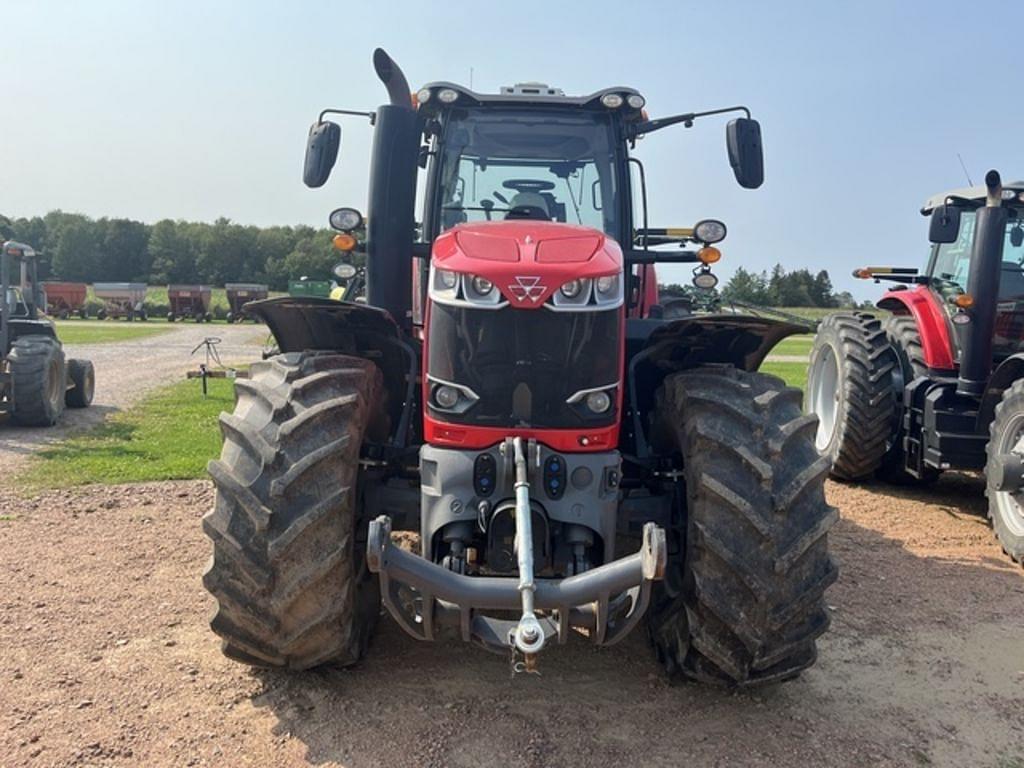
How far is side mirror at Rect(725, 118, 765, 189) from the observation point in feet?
14.8

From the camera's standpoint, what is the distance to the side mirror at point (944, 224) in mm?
6414

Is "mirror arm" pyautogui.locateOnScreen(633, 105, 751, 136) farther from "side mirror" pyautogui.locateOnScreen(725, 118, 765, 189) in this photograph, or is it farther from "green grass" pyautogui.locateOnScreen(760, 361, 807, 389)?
"green grass" pyautogui.locateOnScreen(760, 361, 807, 389)

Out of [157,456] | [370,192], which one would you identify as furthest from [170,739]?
[157,456]

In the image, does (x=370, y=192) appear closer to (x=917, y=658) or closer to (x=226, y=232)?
(x=917, y=658)

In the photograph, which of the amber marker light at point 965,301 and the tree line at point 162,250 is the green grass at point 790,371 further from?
the tree line at point 162,250

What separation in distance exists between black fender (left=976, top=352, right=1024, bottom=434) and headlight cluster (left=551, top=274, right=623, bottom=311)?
4.07 metres

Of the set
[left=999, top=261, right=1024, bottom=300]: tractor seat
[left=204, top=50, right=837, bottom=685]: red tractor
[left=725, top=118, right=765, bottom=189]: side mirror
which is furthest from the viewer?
[left=999, top=261, right=1024, bottom=300]: tractor seat

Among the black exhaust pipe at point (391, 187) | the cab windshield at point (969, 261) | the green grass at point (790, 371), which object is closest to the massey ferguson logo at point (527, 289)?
the black exhaust pipe at point (391, 187)

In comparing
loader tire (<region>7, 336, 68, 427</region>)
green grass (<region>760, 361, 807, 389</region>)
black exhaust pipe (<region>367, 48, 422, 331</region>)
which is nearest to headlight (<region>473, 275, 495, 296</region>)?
black exhaust pipe (<region>367, 48, 422, 331</region>)

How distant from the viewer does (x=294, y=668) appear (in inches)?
129

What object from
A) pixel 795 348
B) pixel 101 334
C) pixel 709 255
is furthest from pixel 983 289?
pixel 101 334

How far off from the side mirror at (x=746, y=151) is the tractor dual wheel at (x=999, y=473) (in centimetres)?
262

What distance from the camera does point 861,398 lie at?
730 centimetres

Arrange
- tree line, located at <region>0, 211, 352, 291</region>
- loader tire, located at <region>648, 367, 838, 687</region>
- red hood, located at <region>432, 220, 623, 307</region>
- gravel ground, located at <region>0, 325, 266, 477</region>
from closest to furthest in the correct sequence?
loader tire, located at <region>648, 367, 838, 687</region>
red hood, located at <region>432, 220, 623, 307</region>
gravel ground, located at <region>0, 325, 266, 477</region>
tree line, located at <region>0, 211, 352, 291</region>
